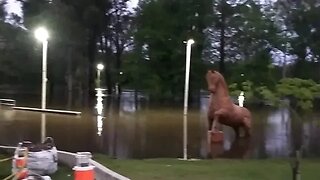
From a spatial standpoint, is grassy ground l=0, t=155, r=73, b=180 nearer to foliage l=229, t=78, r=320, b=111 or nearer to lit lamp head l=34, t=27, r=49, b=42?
foliage l=229, t=78, r=320, b=111

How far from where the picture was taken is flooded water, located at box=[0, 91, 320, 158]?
12.2 metres

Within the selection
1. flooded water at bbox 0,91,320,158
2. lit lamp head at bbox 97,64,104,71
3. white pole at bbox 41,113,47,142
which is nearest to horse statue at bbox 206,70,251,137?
flooded water at bbox 0,91,320,158

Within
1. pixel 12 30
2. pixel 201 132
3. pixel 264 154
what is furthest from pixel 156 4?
pixel 264 154

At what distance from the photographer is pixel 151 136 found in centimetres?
1495

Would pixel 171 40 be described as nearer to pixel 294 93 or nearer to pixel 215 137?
pixel 215 137

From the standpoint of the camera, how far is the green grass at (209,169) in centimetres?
861

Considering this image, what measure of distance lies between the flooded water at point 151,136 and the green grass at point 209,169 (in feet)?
→ 3.10

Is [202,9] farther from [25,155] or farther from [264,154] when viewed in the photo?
[25,155]

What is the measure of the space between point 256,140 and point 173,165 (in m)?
5.26

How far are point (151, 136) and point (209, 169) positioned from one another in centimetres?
574

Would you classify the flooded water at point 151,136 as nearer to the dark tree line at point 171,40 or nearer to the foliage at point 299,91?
the foliage at point 299,91

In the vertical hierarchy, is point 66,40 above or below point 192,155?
above

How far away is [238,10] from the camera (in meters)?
34.4

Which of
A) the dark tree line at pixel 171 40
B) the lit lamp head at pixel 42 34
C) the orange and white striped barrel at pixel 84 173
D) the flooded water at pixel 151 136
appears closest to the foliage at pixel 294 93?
the flooded water at pixel 151 136
